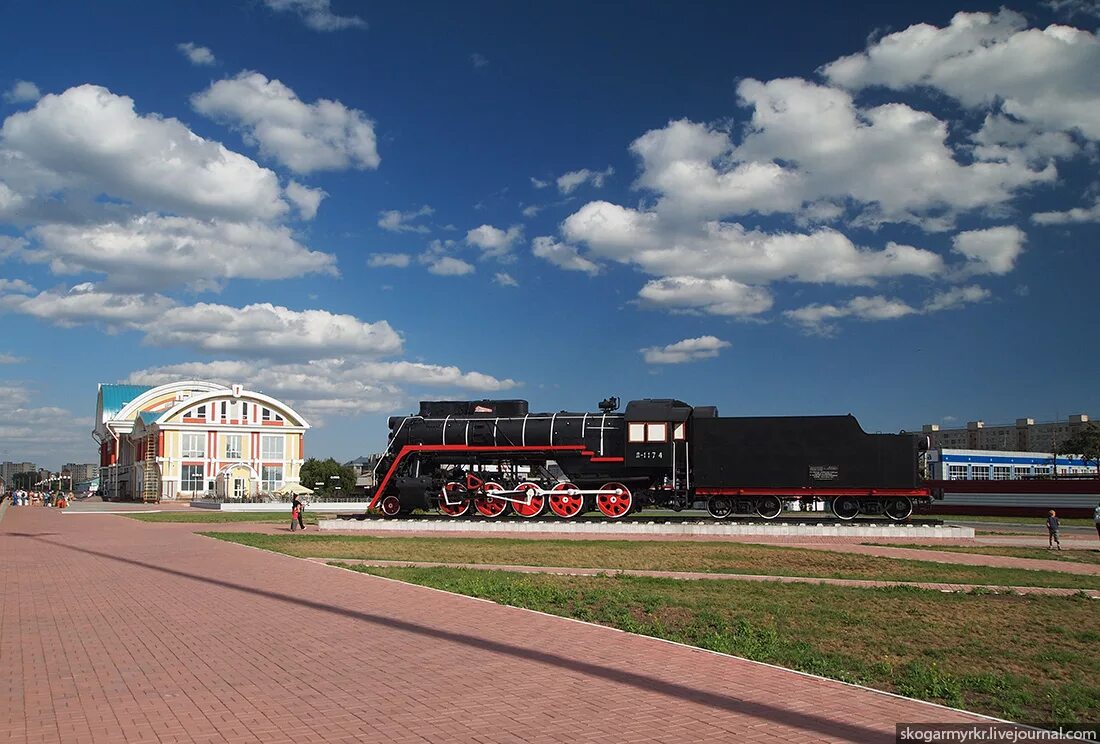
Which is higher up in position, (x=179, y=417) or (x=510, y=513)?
(x=179, y=417)

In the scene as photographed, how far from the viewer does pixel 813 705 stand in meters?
6.55

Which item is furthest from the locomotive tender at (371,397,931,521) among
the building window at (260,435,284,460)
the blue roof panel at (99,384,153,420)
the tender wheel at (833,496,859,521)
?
the blue roof panel at (99,384,153,420)

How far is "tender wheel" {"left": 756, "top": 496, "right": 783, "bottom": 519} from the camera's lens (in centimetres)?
2602

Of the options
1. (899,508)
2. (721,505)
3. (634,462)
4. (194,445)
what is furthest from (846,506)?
(194,445)

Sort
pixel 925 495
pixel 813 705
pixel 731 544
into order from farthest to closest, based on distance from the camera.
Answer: pixel 925 495, pixel 731 544, pixel 813 705

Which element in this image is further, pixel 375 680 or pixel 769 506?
pixel 769 506

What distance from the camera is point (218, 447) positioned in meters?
72.0

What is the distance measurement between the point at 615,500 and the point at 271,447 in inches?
2156

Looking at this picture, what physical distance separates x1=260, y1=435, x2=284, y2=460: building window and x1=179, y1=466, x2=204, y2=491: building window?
5.25 meters

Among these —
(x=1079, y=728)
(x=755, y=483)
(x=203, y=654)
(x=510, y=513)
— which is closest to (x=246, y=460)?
(x=510, y=513)

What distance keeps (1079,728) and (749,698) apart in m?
2.30

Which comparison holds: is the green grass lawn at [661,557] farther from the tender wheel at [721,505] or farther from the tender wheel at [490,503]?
the tender wheel at [721,505]

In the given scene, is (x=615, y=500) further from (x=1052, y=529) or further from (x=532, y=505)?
(x=1052, y=529)

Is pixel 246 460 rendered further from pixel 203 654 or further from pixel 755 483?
pixel 203 654
